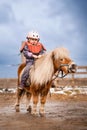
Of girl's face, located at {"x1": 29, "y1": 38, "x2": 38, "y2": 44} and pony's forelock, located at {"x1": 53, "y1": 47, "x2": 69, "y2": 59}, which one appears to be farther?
girl's face, located at {"x1": 29, "y1": 38, "x2": 38, "y2": 44}

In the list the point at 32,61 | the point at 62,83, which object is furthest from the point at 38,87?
the point at 62,83

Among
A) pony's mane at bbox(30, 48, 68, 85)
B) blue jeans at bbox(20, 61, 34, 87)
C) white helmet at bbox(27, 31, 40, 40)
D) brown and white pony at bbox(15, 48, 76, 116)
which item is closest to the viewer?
brown and white pony at bbox(15, 48, 76, 116)

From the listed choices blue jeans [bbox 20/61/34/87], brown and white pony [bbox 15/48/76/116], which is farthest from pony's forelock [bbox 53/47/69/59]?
blue jeans [bbox 20/61/34/87]

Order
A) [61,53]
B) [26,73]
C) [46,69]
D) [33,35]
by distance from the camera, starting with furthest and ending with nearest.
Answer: [33,35], [26,73], [46,69], [61,53]

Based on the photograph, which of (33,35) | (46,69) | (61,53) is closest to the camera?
(61,53)

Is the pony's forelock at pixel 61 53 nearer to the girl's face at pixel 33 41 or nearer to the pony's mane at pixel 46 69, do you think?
the pony's mane at pixel 46 69

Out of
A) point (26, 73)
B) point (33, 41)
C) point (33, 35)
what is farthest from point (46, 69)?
point (33, 35)

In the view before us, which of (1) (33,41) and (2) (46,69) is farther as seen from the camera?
(1) (33,41)

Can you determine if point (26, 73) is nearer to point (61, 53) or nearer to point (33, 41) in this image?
point (33, 41)

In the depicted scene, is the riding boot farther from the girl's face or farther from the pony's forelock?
the pony's forelock

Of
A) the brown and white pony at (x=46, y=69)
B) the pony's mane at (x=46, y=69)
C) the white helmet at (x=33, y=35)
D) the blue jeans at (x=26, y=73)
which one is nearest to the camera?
the brown and white pony at (x=46, y=69)

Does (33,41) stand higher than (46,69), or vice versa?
(33,41)

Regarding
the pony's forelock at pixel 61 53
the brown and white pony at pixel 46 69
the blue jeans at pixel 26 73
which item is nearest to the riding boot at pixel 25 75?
the blue jeans at pixel 26 73

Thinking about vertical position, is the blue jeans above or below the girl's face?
below
